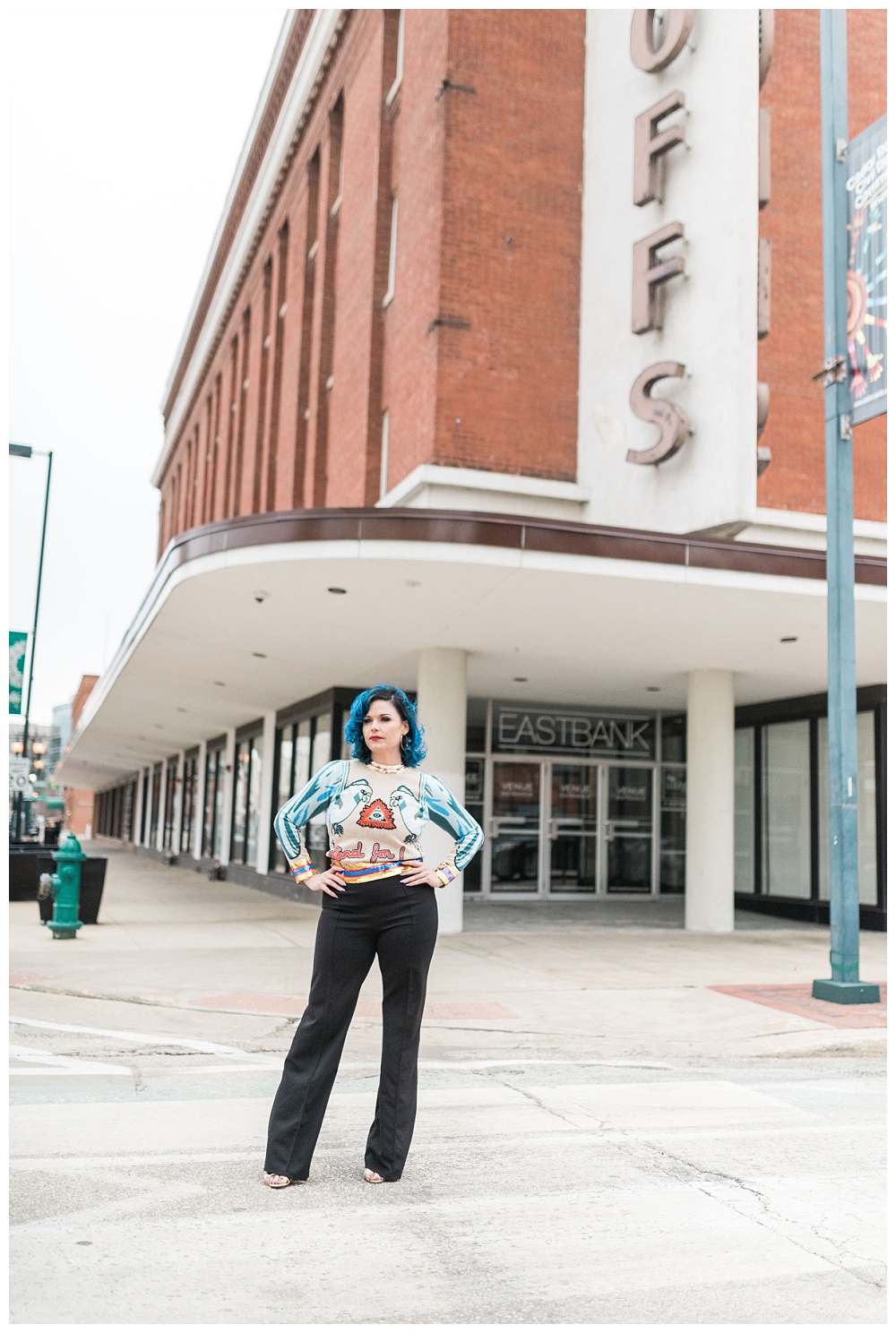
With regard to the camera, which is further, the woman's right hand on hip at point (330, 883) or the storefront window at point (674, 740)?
the storefront window at point (674, 740)

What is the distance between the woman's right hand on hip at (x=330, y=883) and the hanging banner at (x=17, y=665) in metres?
13.0

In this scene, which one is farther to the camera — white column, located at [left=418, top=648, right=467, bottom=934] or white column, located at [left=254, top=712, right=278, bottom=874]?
white column, located at [left=254, top=712, right=278, bottom=874]

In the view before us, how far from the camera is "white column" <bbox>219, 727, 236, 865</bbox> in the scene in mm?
28422

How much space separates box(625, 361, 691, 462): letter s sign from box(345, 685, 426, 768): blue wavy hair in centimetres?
1009

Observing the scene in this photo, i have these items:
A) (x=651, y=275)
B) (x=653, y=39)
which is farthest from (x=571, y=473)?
(x=653, y=39)

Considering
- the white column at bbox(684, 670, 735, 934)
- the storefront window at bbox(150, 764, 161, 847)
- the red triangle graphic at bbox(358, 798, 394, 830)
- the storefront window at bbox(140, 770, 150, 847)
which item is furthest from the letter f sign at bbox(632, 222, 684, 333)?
the storefront window at bbox(140, 770, 150, 847)

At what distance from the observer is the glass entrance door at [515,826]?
20.5m

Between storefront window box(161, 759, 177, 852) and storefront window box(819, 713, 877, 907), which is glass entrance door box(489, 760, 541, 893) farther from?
storefront window box(161, 759, 177, 852)

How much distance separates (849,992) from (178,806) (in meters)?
31.9

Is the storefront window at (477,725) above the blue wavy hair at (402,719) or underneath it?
above

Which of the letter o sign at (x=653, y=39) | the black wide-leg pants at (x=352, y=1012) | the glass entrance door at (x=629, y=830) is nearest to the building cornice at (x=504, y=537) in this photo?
the black wide-leg pants at (x=352, y=1012)

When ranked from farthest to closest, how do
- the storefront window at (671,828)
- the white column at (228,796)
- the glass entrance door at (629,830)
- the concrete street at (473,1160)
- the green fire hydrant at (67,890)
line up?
the white column at (228,796) → the storefront window at (671,828) → the glass entrance door at (629,830) → the green fire hydrant at (67,890) → the concrete street at (473,1160)

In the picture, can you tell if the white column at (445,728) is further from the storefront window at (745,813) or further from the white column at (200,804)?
the white column at (200,804)

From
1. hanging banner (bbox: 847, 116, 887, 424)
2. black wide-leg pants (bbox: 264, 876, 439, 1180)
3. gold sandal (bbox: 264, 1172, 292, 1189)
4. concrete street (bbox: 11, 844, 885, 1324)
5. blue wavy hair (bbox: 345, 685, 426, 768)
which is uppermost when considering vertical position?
hanging banner (bbox: 847, 116, 887, 424)
